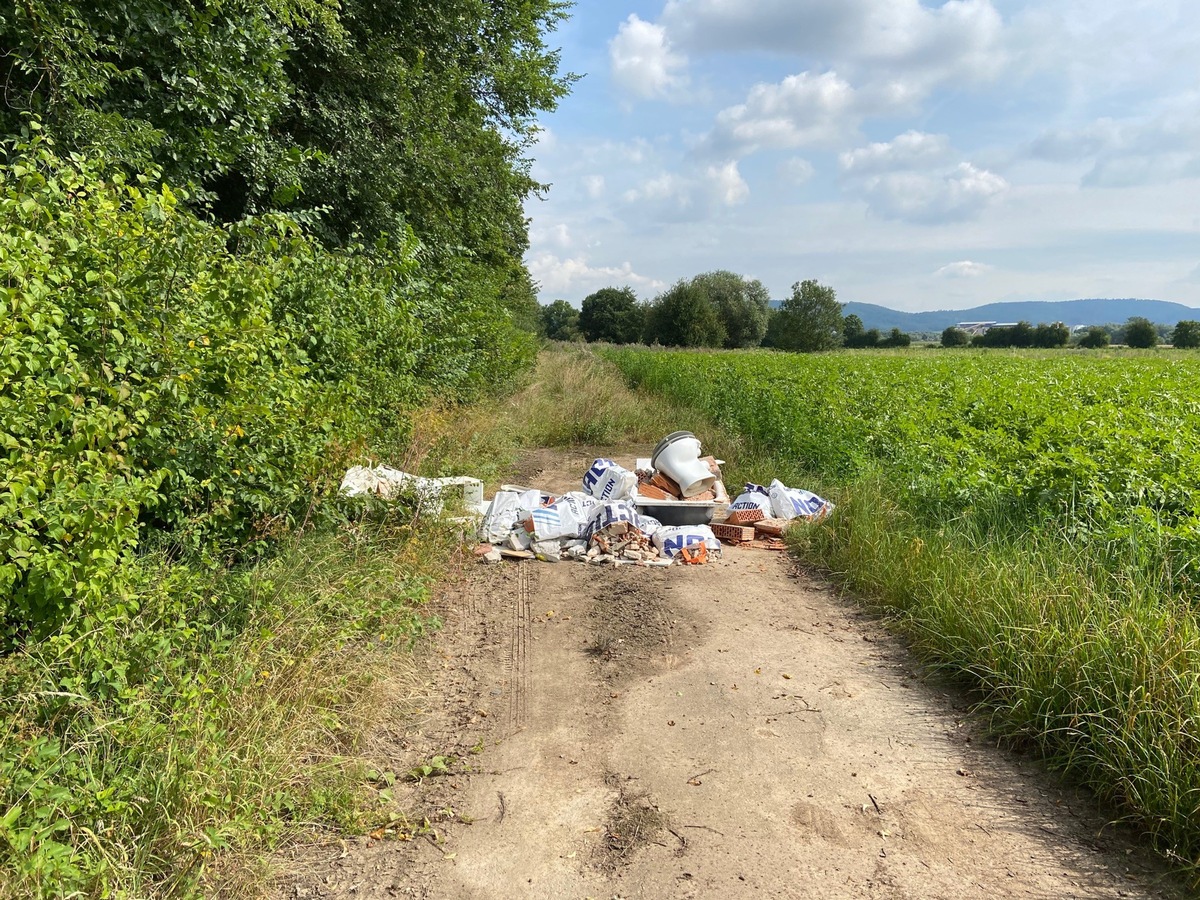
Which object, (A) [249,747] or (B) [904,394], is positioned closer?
(A) [249,747]

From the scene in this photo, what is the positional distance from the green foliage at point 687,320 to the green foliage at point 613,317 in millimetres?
8138

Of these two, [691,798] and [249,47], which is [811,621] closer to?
[691,798]

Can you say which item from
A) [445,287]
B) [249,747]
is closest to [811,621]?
[249,747]

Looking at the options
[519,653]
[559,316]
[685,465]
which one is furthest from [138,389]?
[559,316]

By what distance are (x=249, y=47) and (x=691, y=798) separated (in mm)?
7595

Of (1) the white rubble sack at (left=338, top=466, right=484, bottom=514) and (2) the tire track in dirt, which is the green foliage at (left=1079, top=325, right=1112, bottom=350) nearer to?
(1) the white rubble sack at (left=338, top=466, right=484, bottom=514)

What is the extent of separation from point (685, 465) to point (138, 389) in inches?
237

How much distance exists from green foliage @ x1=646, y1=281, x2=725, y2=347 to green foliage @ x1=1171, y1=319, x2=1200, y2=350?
3494cm

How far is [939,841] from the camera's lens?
2.88 meters

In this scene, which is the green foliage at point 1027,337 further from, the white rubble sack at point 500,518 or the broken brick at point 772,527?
the white rubble sack at point 500,518

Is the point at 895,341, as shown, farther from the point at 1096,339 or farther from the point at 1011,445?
the point at 1011,445

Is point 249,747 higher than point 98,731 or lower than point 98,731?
lower

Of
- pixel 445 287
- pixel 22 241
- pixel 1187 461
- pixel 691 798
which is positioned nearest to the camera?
pixel 22 241

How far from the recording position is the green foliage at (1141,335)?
56.7 meters
